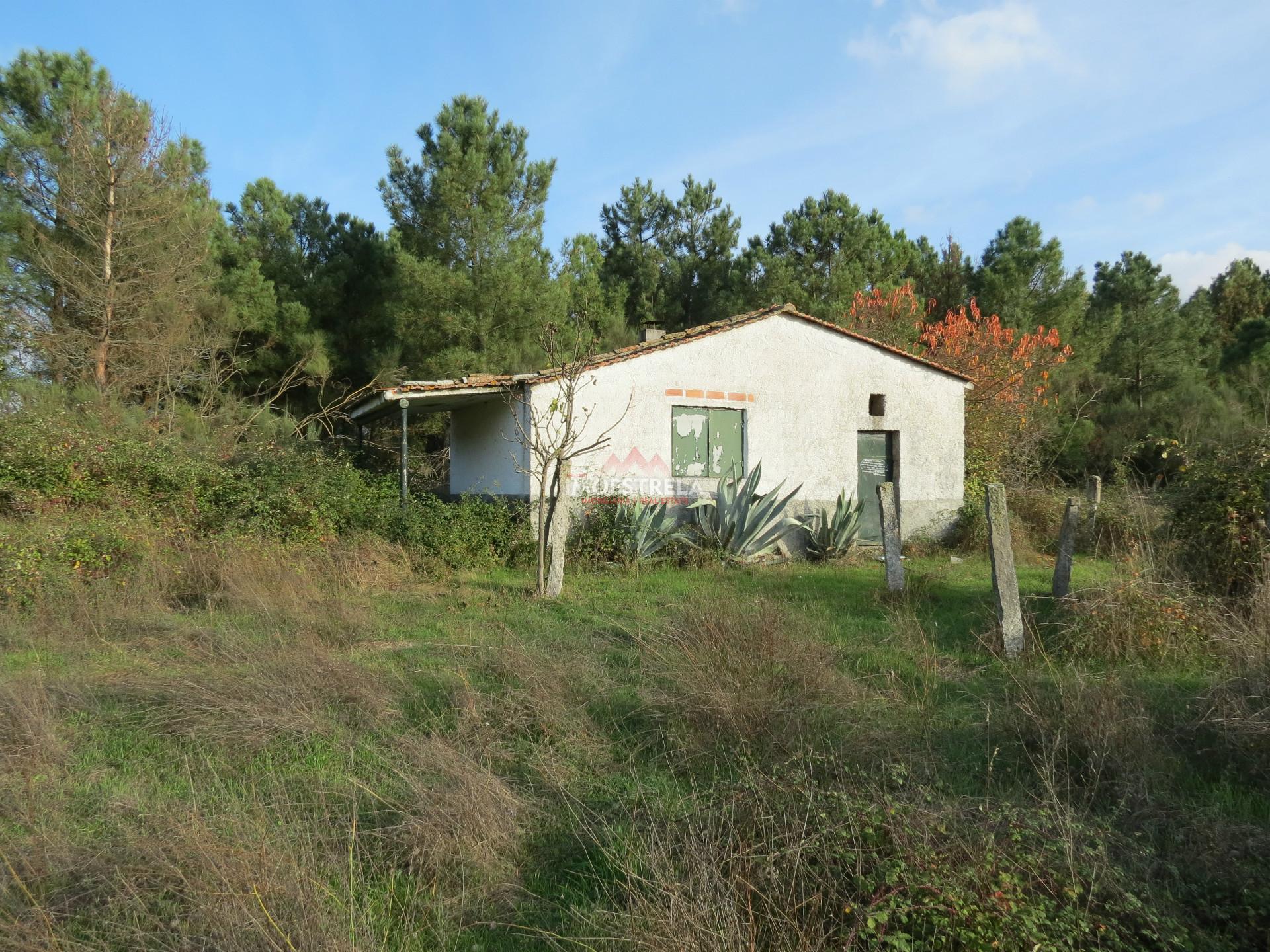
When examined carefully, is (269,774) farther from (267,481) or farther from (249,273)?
(249,273)

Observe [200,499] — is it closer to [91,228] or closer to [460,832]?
[91,228]

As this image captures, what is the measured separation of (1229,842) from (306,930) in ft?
11.1

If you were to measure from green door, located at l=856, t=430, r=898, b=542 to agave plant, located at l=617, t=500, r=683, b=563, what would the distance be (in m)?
3.87

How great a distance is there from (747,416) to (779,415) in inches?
23.6

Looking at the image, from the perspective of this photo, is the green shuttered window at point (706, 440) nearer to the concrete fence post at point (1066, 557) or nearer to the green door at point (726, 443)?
the green door at point (726, 443)

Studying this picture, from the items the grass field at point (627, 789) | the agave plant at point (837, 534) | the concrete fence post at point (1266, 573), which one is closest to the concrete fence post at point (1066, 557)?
the grass field at point (627, 789)

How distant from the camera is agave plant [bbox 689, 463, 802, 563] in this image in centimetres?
1138

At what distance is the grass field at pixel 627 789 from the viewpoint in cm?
264

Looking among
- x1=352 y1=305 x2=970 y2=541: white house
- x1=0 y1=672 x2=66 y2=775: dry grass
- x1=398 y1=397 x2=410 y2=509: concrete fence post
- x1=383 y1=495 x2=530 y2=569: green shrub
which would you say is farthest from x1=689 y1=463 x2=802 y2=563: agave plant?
x1=0 y1=672 x2=66 y2=775: dry grass

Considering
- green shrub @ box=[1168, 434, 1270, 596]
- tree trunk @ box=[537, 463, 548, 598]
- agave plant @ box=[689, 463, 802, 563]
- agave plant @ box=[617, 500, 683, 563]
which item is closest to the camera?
green shrub @ box=[1168, 434, 1270, 596]

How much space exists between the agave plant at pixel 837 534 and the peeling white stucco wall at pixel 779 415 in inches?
29.6

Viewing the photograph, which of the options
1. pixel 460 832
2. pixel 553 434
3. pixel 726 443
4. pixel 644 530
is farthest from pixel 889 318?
pixel 460 832

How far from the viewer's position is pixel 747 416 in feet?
42.2

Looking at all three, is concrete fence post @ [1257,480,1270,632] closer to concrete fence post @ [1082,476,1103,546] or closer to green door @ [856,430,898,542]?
concrete fence post @ [1082,476,1103,546]
